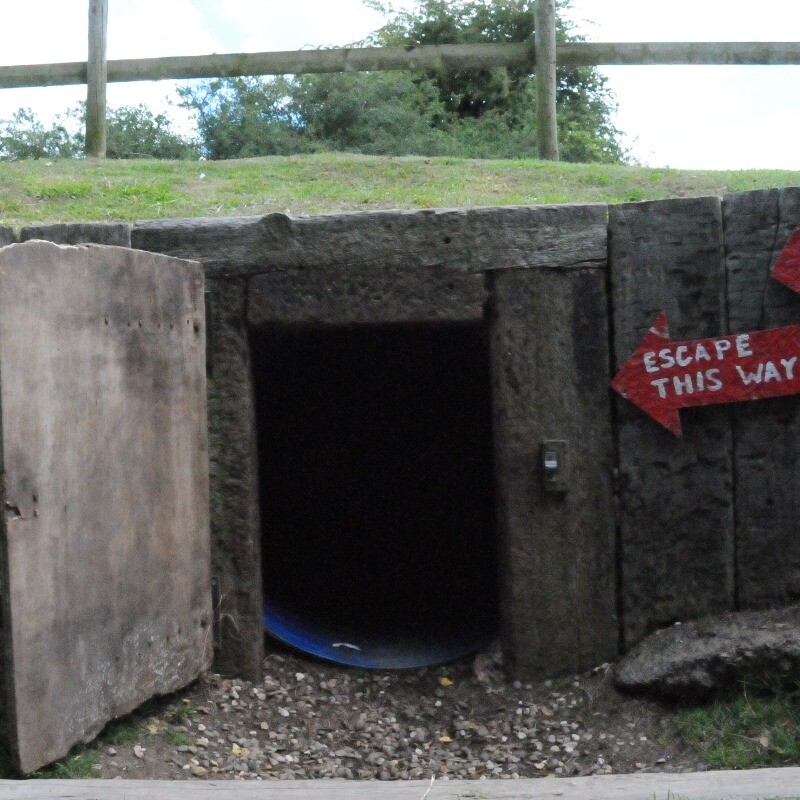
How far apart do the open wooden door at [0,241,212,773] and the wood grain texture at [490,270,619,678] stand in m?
1.24

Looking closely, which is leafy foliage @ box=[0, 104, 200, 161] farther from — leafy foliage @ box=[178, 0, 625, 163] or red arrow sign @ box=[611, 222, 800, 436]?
red arrow sign @ box=[611, 222, 800, 436]

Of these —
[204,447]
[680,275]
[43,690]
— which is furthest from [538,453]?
[43,690]

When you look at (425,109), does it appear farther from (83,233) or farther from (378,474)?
(83,233)

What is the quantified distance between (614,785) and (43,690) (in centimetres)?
179

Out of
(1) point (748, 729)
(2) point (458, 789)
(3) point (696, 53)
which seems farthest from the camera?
(3) point (696, 53)

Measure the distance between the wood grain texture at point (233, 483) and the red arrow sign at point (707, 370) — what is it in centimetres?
157

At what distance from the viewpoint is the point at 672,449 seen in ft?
13.3

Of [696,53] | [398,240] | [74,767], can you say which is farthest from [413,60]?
[74,767]

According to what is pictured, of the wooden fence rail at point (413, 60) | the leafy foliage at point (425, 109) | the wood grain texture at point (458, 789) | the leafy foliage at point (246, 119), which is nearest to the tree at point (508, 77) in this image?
the leafy foliage at point (425, 109)

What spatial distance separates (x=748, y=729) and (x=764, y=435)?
1.14m

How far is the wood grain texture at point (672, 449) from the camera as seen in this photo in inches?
157

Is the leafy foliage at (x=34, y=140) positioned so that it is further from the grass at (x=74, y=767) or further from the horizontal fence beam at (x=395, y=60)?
the grass at (x=74, y=767)

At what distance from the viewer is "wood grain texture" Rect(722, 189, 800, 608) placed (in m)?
3.97

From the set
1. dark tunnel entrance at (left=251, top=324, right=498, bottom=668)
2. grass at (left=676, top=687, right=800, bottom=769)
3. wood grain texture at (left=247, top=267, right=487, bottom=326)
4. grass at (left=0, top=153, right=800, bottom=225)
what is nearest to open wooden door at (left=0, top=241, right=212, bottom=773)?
wood grain texture at (left=247, top=267, right=487, bottom=326)
